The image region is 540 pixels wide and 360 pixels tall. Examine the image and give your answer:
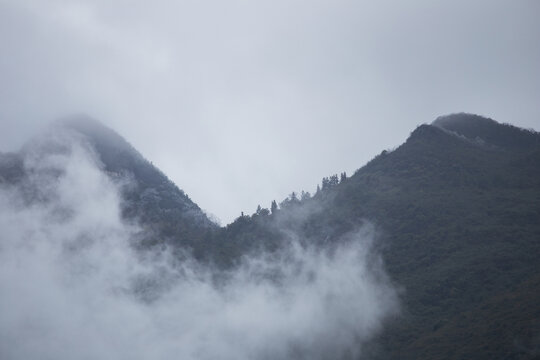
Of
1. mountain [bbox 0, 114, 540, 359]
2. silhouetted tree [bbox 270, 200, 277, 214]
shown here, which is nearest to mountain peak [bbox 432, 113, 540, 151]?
mountain [bbox 0, 114, 540, 359]

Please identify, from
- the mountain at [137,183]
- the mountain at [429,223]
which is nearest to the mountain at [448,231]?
the mountain at [429,223]

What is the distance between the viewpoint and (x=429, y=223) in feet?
315

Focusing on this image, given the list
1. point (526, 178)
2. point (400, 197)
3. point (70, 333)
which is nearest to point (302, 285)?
point (400, 197)

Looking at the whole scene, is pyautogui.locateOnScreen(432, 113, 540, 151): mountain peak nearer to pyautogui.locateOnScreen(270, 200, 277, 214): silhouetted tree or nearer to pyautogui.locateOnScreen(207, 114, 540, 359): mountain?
pyautogui.locateOnScreen(207, 114, 540, 359): mountain

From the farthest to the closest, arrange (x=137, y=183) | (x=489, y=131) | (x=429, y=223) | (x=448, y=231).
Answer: (x=489, y=131) < (x=137, y=183) < (x=429, y=223) < (x=448, y=231)

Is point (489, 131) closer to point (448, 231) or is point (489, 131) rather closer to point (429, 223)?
point (429, 223)

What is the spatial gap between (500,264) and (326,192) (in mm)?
50445

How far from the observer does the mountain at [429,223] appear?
6819 cm

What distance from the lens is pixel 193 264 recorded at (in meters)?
98.6

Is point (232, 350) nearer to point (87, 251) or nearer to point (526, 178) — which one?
point (87, 251)

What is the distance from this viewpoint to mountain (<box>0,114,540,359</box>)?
224 feet

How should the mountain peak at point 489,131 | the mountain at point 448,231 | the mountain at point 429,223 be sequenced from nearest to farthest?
the mountain at point 448,231 < the mountain at point 429,223 < the mountain peak at point 489,131

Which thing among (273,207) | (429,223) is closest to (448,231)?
(429,223)

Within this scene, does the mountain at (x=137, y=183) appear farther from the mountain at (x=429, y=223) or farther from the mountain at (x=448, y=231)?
the mountain at (x=448, y=231)
